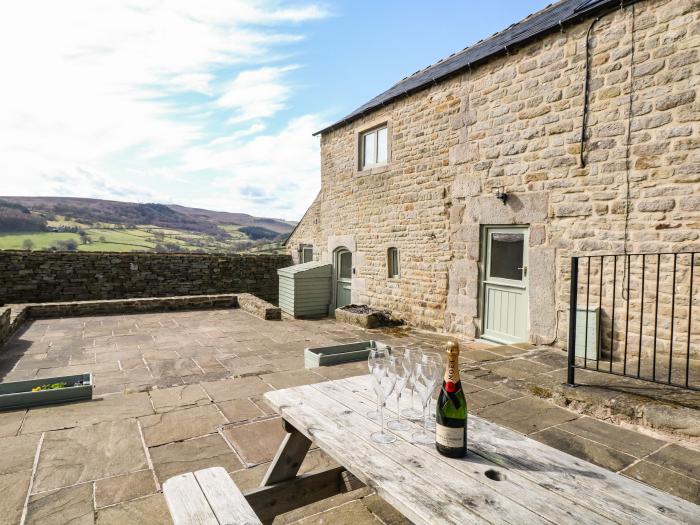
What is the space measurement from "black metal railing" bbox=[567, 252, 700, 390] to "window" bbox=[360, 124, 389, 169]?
4.99 m

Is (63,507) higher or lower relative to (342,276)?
lower

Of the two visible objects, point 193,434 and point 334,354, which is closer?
point 193,434

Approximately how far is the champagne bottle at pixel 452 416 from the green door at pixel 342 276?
8978 millimetres

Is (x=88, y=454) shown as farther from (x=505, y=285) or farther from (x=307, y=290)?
(x=307, y=290)

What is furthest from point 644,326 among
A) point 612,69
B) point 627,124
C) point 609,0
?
point 609,0

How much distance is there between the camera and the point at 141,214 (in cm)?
5119

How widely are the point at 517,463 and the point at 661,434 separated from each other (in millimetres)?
2324

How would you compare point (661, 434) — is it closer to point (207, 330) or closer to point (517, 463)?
point (517, 463)

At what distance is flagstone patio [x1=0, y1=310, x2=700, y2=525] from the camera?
2.39 m

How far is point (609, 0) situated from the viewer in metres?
A: 5.06

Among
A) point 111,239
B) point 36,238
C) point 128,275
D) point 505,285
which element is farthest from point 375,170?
point 36,238

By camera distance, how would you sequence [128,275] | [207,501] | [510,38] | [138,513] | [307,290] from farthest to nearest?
[128,275] < [307,290] < [510,38] < [138,513] < [207,501]

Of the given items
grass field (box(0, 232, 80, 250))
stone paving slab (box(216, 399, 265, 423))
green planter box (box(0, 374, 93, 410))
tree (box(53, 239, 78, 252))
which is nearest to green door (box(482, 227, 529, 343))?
stone paving slab (box(216, 399, 265, 423))

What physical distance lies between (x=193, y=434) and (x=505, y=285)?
16.1 feet
